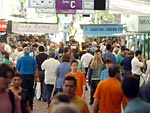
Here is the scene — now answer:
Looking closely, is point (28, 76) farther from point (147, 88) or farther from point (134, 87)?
point (134, 87)

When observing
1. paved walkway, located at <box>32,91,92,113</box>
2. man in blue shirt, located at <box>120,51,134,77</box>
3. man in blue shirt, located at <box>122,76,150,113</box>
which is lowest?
paved walkway, located at <box>32,91,92,113</box>

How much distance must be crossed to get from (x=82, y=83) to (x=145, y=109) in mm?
5871

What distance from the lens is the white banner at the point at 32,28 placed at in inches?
1249

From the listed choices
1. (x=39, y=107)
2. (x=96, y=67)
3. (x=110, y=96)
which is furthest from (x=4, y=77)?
(x=39, y=107)

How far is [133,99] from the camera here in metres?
6.67

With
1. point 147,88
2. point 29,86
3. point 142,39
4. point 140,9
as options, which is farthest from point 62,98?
point 140,9

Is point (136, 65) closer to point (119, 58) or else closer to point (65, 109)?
point (119, 58)

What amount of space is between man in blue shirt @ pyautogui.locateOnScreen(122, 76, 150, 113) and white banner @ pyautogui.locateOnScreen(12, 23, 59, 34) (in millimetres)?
24968

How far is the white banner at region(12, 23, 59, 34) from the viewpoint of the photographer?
3172 centimetres

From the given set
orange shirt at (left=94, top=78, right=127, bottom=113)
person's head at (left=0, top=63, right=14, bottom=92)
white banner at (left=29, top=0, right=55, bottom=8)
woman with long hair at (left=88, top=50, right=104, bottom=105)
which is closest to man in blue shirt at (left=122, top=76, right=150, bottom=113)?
person's head at (left=0, top=63, right=14, bottom=92)

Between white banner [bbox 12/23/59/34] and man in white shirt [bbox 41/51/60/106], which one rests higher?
white banner [bbox 12/23/59/34]

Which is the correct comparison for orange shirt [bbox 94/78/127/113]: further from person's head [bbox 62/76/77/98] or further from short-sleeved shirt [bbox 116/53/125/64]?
short-sleeved shirt [bbox 116/53/125/64]

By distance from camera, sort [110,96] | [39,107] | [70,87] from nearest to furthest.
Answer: [70,87] → [110,96] → [39,107]

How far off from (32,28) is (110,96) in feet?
75.9
